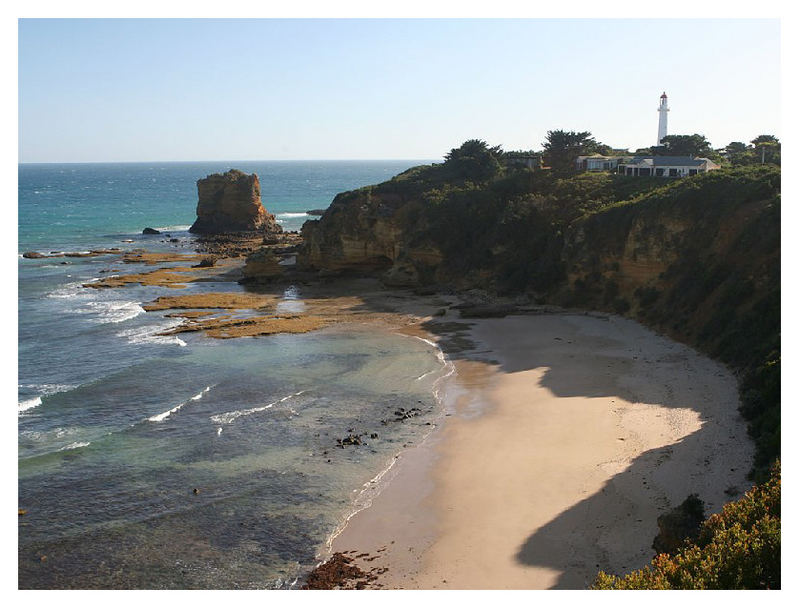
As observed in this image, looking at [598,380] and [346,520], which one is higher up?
[598,380]

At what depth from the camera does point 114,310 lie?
45594mm

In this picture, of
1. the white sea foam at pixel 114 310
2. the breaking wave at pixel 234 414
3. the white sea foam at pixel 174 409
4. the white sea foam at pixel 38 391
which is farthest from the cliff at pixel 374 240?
the white sea foam at pixel 38 391

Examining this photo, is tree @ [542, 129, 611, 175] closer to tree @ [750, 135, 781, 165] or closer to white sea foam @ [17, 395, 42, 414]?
tree @ [750, 135, 781, 165]

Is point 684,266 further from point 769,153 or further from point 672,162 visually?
point 769,153

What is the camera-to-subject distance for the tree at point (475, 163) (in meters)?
61.9

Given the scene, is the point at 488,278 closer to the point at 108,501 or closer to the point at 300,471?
the point at 300,471

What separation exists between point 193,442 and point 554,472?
12082 millimetres

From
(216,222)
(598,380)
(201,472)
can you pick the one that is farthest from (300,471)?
(216,222)

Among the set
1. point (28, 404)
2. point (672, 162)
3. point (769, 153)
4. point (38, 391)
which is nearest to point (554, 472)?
point (28, 404)

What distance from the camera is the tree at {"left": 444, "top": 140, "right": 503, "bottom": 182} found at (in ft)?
203

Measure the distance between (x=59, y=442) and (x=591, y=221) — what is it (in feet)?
103

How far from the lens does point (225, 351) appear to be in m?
35.7

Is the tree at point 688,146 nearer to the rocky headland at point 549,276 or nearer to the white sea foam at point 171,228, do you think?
the rocky headland at point 549,276

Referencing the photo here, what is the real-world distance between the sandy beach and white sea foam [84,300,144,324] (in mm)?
22704
